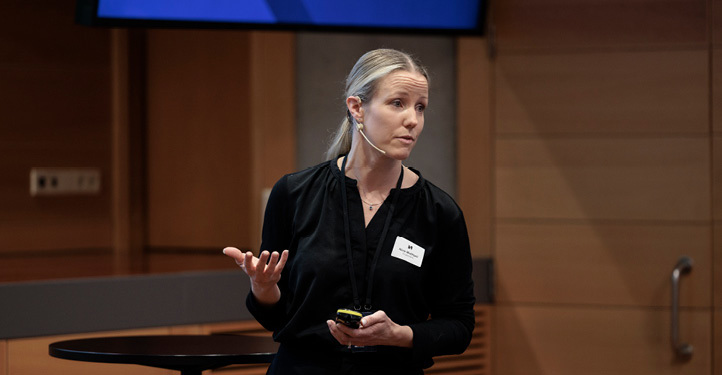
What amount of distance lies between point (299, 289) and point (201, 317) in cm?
203

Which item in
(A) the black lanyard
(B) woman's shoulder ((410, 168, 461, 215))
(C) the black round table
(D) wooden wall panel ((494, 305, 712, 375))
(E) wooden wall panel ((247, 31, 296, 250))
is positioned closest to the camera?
(A) the black lanyard

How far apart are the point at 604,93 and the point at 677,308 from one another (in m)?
1.03

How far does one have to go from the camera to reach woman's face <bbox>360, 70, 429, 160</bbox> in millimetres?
1823

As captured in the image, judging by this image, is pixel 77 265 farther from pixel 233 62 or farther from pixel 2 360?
pixel 233 62

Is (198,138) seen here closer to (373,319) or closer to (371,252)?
(371,252)

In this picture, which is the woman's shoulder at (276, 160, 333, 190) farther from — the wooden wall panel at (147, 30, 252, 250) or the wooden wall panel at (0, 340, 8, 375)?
the wooden wall panel at (147, 30, 252, 250)

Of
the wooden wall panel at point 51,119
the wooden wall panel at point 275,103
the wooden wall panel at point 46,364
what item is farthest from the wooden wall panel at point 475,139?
the wooden wall panel at point 51,119

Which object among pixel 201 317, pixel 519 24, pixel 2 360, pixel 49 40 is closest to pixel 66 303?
pixel 2 360

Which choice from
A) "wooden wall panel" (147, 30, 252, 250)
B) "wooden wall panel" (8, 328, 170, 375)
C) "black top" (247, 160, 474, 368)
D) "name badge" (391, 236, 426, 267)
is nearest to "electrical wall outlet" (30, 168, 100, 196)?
"wooden wall panel" (147, 30, 252, 250)

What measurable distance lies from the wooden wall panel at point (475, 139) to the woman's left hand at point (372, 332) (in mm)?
2506

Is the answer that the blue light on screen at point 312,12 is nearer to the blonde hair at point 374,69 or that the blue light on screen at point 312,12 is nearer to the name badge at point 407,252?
the blonde hair at point 374,69

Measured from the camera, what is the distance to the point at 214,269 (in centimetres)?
398

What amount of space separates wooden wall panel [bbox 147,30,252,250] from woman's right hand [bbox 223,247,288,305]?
9.76 ft

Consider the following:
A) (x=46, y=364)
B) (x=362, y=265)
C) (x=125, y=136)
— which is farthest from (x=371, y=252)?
(x=125, y=136)
